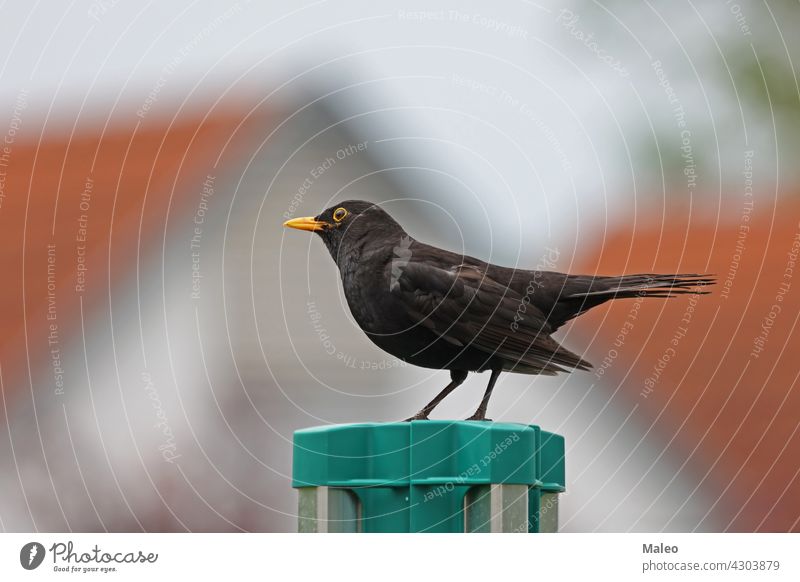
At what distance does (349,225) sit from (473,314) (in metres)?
0.81

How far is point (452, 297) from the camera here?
19.7 feet

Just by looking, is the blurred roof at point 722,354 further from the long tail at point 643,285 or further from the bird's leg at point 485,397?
the bird's leg at point 485,397

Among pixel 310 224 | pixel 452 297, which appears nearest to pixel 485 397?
pixel 452 297

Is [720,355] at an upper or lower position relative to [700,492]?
upper

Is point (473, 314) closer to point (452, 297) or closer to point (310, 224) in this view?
point (452, 297)

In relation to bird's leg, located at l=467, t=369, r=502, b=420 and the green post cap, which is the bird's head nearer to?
bird's leg, located at l=467, t=369, r=502, b=420

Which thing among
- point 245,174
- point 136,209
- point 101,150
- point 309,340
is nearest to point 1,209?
point 101,150

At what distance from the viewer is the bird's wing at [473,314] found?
19.0ft

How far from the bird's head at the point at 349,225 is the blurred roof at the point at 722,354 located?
3281 mm

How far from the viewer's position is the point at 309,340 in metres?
8.70

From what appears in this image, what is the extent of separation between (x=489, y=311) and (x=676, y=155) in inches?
255

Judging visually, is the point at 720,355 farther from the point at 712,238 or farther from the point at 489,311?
the point at 489,311

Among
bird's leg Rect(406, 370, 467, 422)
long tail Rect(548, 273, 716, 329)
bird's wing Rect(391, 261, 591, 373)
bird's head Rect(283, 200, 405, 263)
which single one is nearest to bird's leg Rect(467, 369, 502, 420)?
bird's wing Rect(391, 261, 591, 373)

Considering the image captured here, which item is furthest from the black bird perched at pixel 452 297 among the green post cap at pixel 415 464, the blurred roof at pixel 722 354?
the blurred roof at pixel 722 354
